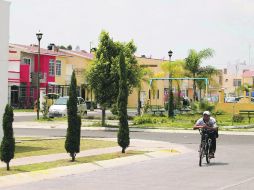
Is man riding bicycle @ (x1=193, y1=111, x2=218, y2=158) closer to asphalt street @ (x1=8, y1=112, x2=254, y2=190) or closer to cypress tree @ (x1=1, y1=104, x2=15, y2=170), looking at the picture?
asphalt street @ (x1=8, y1=112, x2=254, y2=190)

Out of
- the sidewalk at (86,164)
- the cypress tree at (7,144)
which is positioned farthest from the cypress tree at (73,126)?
the cypress tree at (7,144)

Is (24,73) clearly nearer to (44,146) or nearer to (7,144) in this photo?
(44,146)

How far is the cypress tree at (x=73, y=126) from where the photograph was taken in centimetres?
1794

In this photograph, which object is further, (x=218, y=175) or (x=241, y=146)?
(x=241, y=146)

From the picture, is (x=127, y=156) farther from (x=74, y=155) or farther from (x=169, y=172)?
(x=169, y=172)

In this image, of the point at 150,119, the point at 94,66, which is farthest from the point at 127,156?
the point at 150,119

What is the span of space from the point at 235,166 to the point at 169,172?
241 cm

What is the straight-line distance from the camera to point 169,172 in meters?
16.1

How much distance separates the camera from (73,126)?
18141 mm

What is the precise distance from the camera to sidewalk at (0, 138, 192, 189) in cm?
1441

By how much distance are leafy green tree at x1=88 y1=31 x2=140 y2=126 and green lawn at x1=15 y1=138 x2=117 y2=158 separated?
12.0m

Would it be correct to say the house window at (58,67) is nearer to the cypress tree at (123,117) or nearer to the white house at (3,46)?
the white house at (3,46)

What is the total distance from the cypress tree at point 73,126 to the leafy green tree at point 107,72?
1955 cm

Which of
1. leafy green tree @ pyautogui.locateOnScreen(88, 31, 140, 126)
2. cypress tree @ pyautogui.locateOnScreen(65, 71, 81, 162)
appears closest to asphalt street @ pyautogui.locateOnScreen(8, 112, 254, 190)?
cypress tree @ pyautogui.locateOnScreen(65, 71, 81, 162)
